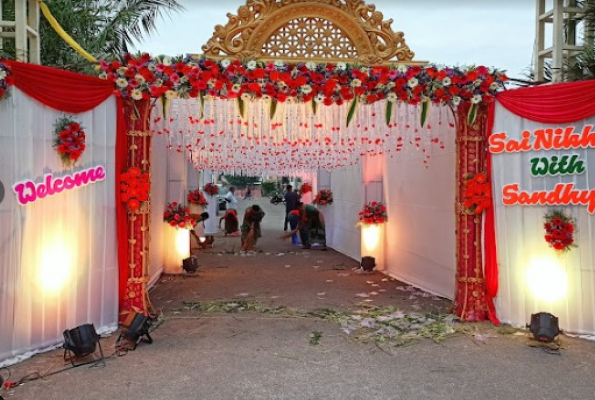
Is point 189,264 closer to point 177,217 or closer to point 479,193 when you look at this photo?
point 177,217

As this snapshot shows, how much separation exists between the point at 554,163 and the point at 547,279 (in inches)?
52.3

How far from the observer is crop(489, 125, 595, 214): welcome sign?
526 centimetres

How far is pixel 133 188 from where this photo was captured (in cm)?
556

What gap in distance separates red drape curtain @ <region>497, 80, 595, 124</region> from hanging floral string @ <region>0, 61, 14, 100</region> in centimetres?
524

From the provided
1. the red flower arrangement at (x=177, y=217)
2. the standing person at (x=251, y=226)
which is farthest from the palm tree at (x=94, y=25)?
the standing person at (x=251, y=226)

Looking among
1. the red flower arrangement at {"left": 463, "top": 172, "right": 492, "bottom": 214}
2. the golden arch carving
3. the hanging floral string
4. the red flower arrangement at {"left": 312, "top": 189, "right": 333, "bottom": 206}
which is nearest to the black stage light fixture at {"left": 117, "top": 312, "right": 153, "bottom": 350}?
the hanging floral string

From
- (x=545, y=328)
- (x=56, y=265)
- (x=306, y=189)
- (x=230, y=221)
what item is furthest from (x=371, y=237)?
(x=306, y=189)

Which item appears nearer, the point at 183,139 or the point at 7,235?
the point at 7,235

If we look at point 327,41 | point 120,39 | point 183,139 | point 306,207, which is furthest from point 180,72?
point 306,207

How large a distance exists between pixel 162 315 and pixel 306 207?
27.0 feet

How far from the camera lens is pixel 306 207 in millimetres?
14031

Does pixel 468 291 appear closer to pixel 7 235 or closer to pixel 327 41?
pixel 327 41

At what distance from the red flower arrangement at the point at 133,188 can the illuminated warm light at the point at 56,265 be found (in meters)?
0.85

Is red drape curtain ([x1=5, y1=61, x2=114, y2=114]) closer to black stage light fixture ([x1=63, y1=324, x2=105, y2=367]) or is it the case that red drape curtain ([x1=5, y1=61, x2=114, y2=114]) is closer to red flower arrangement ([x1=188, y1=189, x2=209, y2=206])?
black stage light fixture ([x1=63, y1=324, x2=105, y2=367])
